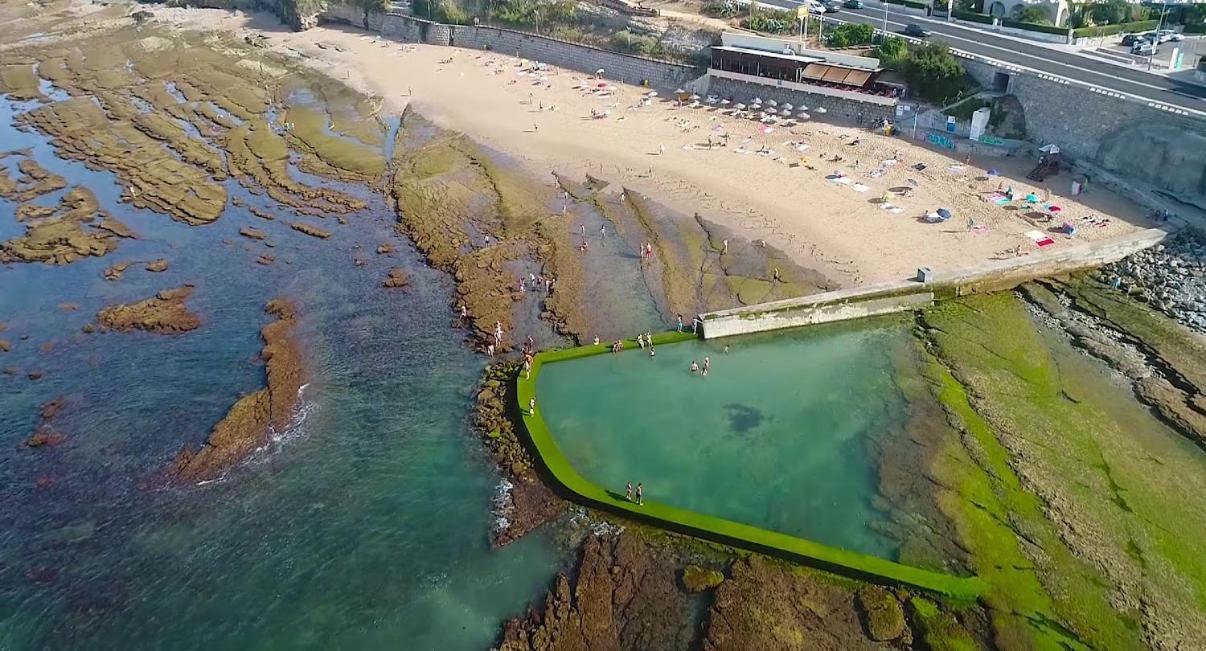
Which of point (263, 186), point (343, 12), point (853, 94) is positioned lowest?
point (263, 186)

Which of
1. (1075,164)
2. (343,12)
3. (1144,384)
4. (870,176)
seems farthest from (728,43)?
(343,12)

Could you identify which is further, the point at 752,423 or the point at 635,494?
the point at 752,423

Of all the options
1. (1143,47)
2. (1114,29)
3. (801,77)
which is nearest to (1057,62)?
(1143,47)

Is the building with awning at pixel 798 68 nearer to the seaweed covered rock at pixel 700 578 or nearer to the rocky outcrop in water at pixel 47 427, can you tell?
the seaweed covered rock at pixel 700 578

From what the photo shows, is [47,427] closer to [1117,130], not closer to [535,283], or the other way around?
[535,283]

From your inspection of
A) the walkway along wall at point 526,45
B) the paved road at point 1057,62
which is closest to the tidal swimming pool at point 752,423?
the paved road at point 1057,62

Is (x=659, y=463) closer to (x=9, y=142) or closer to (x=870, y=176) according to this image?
(x=870, y=176)
